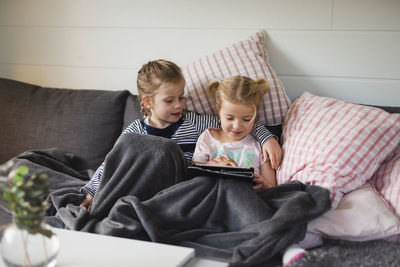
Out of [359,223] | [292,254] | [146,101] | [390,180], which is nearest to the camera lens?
[292,254]

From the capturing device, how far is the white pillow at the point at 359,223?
5.19ft

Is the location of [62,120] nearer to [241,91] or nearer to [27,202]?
[241,91]

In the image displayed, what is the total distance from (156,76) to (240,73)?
38cm

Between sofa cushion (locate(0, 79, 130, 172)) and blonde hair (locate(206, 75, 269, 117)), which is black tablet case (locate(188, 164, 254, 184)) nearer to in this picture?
blonde hair (locate(206, 75, 269, 117))

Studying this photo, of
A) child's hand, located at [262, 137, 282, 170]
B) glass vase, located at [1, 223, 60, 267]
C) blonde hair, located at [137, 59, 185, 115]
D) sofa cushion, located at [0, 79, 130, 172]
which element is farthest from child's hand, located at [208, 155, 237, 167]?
glass vase, located at [1, 223, 60, 267]

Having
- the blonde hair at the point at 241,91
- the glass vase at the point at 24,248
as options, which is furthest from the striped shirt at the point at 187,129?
the glass vase at the point at 24,248

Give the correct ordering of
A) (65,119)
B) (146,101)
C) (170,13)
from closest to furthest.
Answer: (146,101), (65,119), (170,13)

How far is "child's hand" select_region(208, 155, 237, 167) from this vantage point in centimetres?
192

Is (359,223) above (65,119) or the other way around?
the other way around

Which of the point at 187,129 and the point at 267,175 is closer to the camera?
the point at 267,175

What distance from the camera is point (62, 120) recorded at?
236 centimetres

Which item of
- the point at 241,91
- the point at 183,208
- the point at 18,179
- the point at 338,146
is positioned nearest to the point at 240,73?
the point at 241,91

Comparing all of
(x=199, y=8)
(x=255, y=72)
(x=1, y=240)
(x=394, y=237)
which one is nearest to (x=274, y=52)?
(x=255, y=72)

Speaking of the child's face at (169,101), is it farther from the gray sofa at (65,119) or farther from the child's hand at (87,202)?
the child's hand at (87,202)
